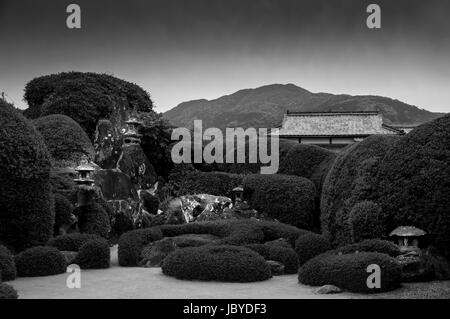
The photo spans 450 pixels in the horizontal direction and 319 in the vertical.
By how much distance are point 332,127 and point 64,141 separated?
20.8m

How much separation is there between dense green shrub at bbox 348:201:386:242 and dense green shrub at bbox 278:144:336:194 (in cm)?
938

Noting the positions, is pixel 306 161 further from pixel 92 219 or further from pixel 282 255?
pixel 92 219

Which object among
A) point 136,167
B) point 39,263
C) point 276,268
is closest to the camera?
point 39,263

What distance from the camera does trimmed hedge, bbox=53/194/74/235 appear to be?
15.0m

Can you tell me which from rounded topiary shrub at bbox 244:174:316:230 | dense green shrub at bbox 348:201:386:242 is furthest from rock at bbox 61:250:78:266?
rounded topiary shrub at bbox 244:174:316:230

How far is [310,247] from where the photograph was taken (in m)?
14.1

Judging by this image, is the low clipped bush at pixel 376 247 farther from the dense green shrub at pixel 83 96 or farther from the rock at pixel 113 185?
the dense green shrub at pixel 83 96

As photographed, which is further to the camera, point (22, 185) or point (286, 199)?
point (286, 199)

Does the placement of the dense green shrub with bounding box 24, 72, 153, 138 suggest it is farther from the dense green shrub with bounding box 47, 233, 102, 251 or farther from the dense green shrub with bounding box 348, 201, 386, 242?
the dense green shrub with bounding box 348, 201, 386, 242

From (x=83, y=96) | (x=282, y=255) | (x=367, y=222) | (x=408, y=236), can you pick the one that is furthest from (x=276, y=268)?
(x=83, y=96)
